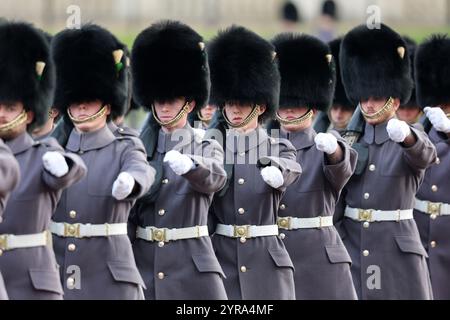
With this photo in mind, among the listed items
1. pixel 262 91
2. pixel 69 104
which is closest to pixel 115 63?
pixel 69 104

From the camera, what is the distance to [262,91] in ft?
29.5

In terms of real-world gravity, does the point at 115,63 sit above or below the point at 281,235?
above

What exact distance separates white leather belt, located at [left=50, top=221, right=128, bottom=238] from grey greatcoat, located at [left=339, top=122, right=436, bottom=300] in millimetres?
1957

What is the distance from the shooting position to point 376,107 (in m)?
9.62

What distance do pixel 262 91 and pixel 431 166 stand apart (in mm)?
1555

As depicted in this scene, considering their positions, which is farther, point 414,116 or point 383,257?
point 414,116

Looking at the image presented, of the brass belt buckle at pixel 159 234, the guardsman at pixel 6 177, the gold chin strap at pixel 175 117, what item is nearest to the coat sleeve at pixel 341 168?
the gold chin strap at pixel 175 117

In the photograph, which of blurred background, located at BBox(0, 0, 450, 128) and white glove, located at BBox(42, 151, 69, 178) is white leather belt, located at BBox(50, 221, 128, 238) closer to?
white glove, located at BBox(42, 151, 69, 178)

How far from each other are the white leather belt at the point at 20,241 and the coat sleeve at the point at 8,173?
34cm

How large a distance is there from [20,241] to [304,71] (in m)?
2.90

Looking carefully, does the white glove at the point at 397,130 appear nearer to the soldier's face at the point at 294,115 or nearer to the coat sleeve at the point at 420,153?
the coat sleeve at the point at 420,153

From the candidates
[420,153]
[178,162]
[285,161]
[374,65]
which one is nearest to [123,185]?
[178,162]

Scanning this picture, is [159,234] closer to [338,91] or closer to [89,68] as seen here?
[89,68]
